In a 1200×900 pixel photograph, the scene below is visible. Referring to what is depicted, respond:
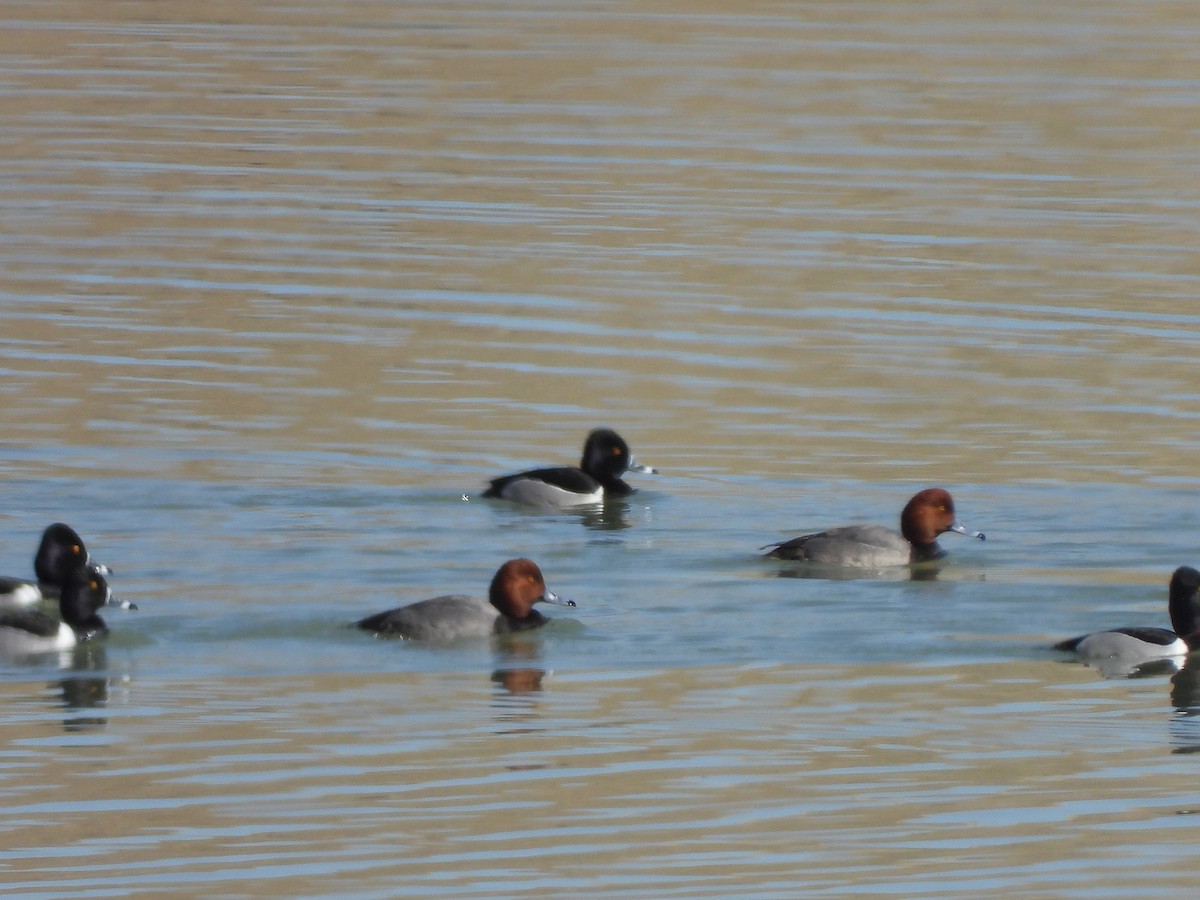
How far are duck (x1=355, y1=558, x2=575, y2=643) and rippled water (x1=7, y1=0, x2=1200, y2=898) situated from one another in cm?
16

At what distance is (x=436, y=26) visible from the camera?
46.2 metres

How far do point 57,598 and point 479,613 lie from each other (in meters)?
2.57

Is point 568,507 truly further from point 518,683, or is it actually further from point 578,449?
point 518,683

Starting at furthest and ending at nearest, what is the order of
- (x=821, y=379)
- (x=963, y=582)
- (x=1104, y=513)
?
(x=821, y=379) < (x=1104, y=513) < (x=963, y=582)

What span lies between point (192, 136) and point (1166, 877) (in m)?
25.6

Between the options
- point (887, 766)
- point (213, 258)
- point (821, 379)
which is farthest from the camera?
point (213, 258)

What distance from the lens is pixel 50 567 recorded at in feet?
47.9

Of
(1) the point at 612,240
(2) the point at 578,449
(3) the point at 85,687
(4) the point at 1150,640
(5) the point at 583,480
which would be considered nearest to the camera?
(3) the point at 85,687

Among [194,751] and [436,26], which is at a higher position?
[436,26]

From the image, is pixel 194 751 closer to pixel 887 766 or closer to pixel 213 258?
pixel 887 766

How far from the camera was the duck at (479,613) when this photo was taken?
45.5ft

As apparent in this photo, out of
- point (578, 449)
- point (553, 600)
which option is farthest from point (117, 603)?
point (578, 449)

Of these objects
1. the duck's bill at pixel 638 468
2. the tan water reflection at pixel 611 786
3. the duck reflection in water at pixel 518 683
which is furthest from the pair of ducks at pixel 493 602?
the duck's bill at pixel 638 468

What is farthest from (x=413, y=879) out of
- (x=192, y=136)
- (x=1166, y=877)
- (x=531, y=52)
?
(x=531, y=52)
